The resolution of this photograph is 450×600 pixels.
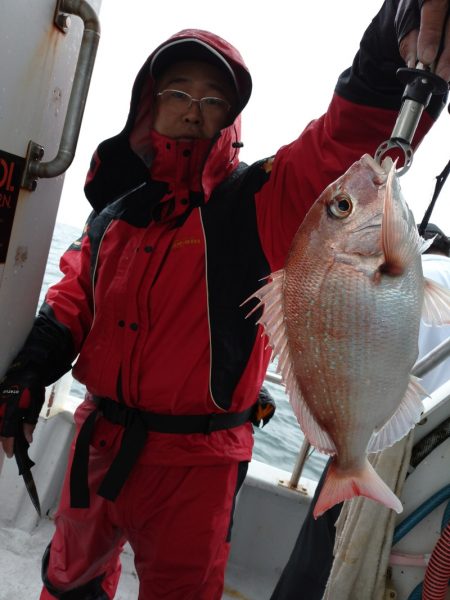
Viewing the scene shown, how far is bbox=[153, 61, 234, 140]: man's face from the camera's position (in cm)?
203

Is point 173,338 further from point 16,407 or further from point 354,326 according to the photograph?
point 354,326

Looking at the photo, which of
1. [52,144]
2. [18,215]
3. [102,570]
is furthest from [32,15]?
[102,570]

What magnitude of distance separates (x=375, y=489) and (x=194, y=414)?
0.94 metres

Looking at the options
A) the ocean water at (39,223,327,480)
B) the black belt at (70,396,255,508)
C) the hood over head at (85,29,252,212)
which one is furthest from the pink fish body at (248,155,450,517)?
the ocean water at (39,223,327,480)

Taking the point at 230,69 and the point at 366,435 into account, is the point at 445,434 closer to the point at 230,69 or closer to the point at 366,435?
the point at 366,435

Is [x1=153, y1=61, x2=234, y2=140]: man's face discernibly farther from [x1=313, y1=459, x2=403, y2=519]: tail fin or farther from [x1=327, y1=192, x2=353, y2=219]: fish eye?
[x1=313, y1=459, x2=403, y2=519]: tail fin

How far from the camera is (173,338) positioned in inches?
76.1

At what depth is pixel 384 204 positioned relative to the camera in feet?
3.47

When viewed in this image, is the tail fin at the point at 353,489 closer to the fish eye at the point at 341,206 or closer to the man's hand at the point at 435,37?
the fish eye at the point at 341,206

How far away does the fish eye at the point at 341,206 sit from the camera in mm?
1187

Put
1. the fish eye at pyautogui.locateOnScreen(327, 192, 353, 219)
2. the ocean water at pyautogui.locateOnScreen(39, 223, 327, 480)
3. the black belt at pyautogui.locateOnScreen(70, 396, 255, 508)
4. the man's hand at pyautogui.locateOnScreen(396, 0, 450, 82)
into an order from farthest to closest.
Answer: the ocean water at pyautogui.locateOnScreen(39, 223, 327, 480)
the black belt at pyautogui.locateOnScreen(70, 396, 255, 508)
the fish eye at pyautogui.locateOnScreen(327, 192, 353, 219)
the man's hand at pyautogui.locateOnScreen(396, 0, 450, 82)

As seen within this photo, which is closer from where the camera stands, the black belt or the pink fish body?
the pink fish body

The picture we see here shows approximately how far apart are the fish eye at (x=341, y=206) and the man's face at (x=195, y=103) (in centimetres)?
101

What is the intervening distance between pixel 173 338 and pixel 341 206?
3.17ft
